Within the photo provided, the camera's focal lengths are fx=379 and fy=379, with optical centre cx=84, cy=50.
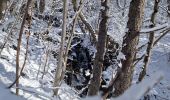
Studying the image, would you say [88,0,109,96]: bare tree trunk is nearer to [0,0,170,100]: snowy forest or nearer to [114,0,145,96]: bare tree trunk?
[0,0,170,100]: snowy forest

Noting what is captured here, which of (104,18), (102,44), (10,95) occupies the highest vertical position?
(10,95)

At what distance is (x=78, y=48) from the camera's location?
15891 millimetres

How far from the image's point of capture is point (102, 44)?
24.9 ft

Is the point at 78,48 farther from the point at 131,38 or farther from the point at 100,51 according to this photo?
the point at 131,38

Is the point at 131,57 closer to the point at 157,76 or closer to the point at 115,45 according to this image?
the point at 157,76

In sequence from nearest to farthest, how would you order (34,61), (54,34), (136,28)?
(136,28) < (34,61) < (54,34)

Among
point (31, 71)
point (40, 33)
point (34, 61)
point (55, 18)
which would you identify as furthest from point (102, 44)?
point (55, 18)

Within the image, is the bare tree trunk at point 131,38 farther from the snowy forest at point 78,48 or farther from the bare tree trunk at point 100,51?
the bare tree trunk at point 100,51

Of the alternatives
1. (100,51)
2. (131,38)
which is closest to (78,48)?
(100,51)

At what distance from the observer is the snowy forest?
5.89m

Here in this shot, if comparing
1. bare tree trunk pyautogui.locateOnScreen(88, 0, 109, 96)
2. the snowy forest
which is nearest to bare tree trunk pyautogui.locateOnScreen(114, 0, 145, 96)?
the snowy forest

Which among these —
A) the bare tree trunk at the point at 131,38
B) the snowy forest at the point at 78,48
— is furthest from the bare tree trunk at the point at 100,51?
the bare tree trunk at the point at 131,38

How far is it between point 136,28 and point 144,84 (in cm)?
503

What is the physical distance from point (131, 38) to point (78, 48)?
1021cm
